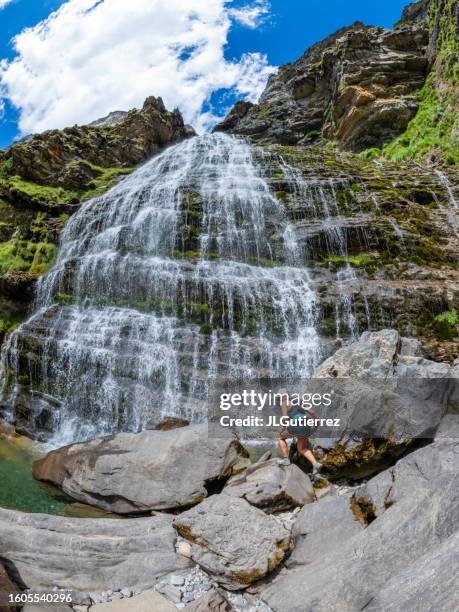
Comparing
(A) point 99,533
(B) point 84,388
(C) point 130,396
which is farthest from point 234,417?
(A) point 99,533


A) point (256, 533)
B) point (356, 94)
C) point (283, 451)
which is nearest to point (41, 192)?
point (283, 451)

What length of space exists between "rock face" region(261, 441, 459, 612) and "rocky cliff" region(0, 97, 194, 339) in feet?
54.4

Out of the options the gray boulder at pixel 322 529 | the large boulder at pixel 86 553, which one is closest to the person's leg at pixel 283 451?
the gray boulder at pixel 322 529

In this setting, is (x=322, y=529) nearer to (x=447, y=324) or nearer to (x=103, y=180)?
(x=447, y=324)

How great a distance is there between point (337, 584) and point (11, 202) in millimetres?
28360

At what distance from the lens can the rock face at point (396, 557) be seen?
3924 mm

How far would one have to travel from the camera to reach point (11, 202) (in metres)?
26.7

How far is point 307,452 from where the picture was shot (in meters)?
8.30

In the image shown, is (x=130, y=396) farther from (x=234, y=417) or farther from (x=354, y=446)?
(x=354, y=446)

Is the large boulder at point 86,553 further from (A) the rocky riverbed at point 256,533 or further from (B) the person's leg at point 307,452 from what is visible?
(B) the person's leg at point 307,452

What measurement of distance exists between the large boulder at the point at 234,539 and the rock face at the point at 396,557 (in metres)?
0.29

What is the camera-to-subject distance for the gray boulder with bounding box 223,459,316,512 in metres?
7.04

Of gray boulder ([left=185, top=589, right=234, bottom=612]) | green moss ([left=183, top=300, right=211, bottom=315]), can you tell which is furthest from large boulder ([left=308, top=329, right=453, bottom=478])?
green moss ([left=183, top=300, right=211, bottom=315])

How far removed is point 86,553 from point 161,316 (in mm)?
10812
